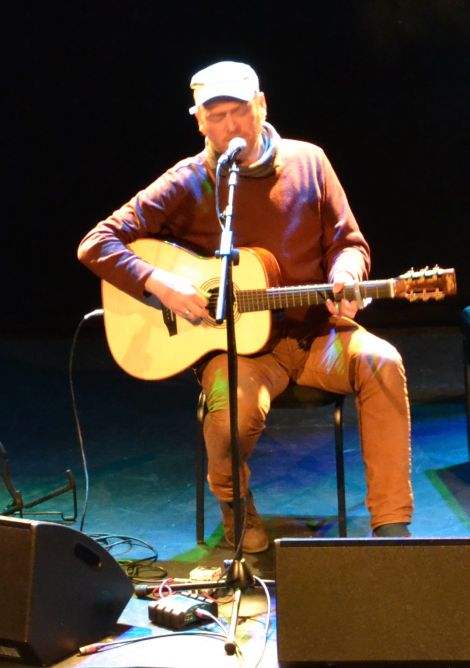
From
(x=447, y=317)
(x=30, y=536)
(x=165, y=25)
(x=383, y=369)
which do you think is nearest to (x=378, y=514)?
(x=383, y=369)

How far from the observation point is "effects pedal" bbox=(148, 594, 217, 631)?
257 centimetres

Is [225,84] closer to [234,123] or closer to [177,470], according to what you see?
[234,123]

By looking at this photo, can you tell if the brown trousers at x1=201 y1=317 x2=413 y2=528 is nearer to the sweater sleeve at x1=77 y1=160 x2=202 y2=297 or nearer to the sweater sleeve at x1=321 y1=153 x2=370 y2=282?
the sweater sleeve at x1=321 y1=153 x2=370 y2=282

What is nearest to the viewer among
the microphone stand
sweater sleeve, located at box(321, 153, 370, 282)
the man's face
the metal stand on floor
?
the microphone stand

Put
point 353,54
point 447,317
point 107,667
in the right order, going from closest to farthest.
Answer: point 107,667 → point 353,54 → point 447,317

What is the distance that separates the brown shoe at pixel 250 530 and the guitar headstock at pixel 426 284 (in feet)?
3.01

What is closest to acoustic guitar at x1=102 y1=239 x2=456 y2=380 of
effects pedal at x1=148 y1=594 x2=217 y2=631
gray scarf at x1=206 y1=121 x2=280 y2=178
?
gray scarf at x1=206 y1=121 x2=280 y2=178

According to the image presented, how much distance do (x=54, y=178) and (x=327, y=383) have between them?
4262 millimetres

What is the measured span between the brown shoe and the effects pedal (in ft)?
1.46

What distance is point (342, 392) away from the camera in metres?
3.04

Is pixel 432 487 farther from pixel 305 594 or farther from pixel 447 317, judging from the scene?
pixel 447 317

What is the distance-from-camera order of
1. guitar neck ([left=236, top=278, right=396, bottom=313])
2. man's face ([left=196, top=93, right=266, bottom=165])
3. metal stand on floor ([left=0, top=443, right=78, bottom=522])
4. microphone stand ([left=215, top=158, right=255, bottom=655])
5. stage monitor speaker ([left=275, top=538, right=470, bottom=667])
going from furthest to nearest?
metal stand on floor ([left=0, top=443, right=78, bottom=522]), man's face ([left=196, top=93, right=266, bottom=165]), guitar neck ([left=236, top=278, right=396, bottom=313]), microphone stand ([left=215, top=158, right=255, bottom=655]), stage monitor speaker ([left=275, top=538, right=470, bottom=667])

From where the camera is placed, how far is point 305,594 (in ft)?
6.86

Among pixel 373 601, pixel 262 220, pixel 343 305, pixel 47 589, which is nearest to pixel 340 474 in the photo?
pixel 343 305
